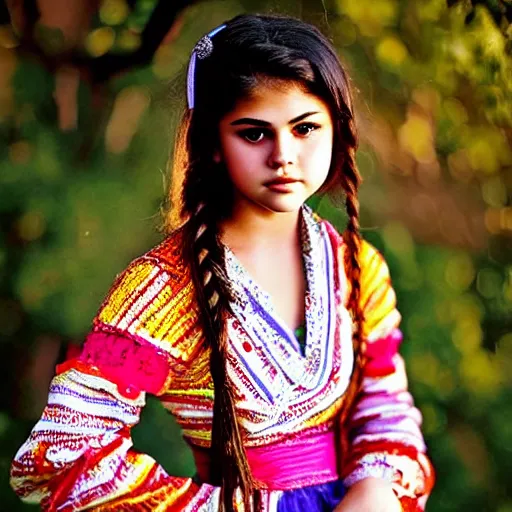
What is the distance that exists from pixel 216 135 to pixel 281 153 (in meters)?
0.09

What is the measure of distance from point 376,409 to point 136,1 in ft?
2.11

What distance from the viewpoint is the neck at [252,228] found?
42.1 inches

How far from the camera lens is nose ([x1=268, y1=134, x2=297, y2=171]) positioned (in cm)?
101

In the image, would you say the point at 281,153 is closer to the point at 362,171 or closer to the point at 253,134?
the point at 253,134

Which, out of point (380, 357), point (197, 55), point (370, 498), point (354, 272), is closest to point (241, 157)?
point (197, 55)

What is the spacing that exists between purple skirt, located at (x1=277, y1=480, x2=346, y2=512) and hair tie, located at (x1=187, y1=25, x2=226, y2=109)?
1.62 ft

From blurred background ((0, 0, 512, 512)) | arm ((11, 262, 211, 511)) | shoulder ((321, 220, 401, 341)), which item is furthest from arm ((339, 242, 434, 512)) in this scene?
arm ((11, 262, 211, 511))

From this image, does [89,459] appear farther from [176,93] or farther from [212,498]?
[176,93]

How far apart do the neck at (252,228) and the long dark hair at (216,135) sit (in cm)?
2

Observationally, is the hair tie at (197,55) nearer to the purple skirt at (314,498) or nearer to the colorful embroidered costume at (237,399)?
the colorful embroidered costume at (237,399)

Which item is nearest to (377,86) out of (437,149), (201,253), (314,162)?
(437,149)

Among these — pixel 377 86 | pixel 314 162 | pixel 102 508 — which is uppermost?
pixel 377 86

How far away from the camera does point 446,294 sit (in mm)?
1359

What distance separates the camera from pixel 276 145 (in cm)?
101
